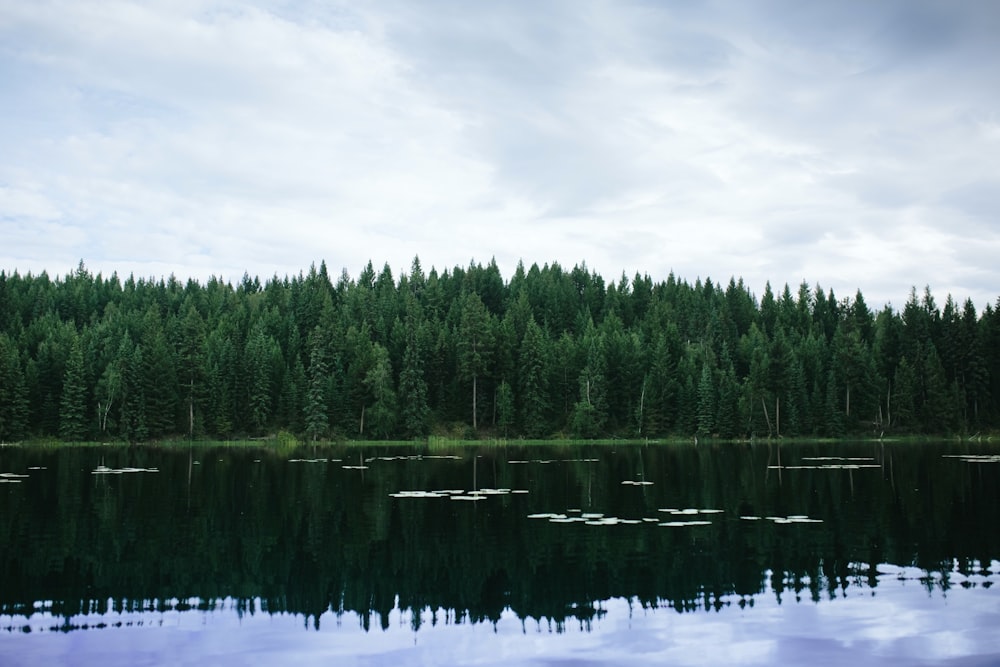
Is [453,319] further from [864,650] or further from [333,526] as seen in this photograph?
[864,650]

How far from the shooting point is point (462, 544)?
86.4ft

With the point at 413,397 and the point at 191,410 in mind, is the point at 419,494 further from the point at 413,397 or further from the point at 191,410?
the point at 191,410

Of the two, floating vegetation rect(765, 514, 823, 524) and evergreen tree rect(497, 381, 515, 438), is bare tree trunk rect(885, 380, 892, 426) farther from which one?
floating vegetation rect(765, 514, 823, 524)

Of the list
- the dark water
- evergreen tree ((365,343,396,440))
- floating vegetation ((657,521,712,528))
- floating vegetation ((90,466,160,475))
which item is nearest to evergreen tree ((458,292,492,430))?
evergreen tree ((365,343,396,440))

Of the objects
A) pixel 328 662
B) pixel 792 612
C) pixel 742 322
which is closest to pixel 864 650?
pixel 792 612

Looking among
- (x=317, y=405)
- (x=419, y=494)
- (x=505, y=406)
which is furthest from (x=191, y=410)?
(x=419, y=494)

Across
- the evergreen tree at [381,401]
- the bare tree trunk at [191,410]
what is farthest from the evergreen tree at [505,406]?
the bare tree trunk at [191,410]

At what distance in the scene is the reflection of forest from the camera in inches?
787

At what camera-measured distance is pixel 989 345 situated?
430 feet

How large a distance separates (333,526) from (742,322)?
162 metres

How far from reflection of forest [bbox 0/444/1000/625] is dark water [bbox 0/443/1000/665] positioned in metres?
0.12

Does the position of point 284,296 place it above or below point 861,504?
above

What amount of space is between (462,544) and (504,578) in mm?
4971

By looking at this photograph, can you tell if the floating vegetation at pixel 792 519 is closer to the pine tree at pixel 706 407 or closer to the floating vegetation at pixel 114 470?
the floating vegetation at pixel 114 470
